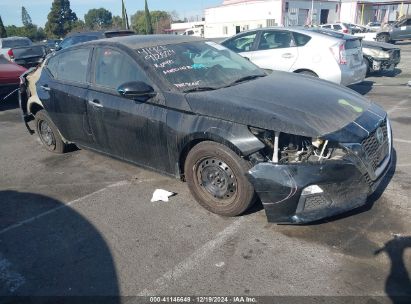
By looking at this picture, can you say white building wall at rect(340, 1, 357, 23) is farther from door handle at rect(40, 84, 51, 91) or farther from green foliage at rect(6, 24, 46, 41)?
door handle at rect(40, 84, 51, 91)

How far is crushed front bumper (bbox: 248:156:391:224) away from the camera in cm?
299

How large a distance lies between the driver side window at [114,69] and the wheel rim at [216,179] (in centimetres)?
113

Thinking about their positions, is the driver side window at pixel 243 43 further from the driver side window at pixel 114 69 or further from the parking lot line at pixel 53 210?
the parking lot line at pixel 53 210

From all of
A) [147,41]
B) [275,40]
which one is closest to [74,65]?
[147,41]

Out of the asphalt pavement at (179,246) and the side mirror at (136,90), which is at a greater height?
the side mirror at (136,90)

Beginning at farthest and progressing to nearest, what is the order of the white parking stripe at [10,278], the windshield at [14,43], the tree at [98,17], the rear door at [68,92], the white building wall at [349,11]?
the tree at [98,17] → the white building wall at [349,11] → the windshield at [14,43] → the rear door at [68,92] → the white parking stripe at [10,278]

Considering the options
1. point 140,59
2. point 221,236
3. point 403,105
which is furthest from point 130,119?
point 403,105

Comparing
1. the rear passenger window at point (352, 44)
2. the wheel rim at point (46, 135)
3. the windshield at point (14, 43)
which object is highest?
the windshield at point (14, 43)

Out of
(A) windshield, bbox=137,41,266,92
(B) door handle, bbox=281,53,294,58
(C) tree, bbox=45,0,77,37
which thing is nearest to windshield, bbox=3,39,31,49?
(B) door handle, bbox=281,53,294,58

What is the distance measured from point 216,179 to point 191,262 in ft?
2.89

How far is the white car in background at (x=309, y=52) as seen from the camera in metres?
7.47

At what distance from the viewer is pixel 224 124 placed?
10.9ft

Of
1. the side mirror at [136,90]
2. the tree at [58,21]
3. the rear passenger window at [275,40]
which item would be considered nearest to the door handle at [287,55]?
the rear passenger window at [275,40]

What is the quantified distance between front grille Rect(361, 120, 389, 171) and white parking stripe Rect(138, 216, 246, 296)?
1.28 meters
